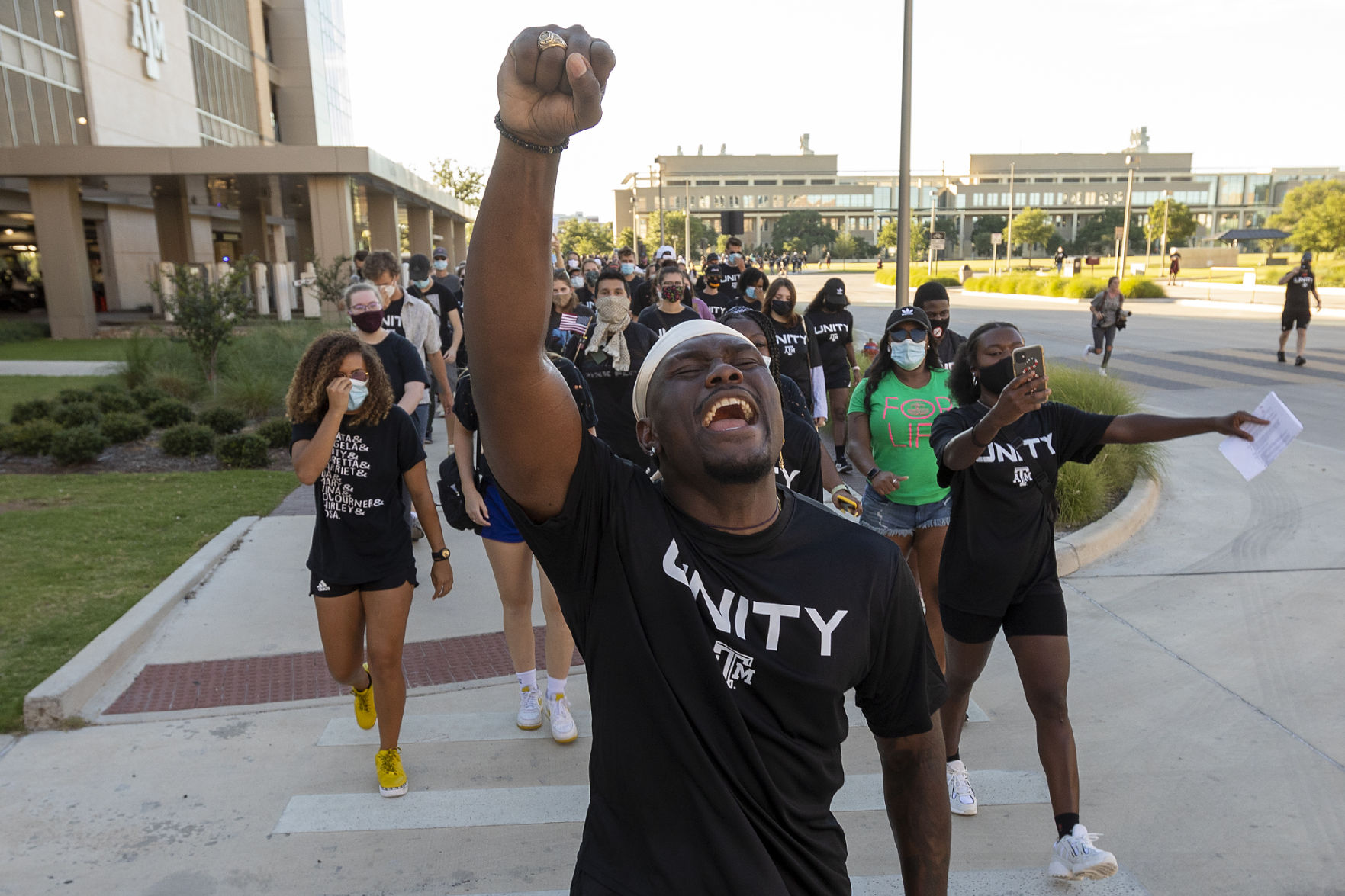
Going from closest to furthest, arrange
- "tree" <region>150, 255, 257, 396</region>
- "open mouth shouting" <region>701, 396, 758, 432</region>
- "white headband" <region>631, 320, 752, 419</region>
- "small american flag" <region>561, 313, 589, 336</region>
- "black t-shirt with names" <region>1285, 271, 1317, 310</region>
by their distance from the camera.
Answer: "open mouth shouting" <region>701, 396, 758, 432</region>
"white headband" <region>631, 320, 752, 419</region>
"small american flag" <region>561, 313, 589, 336</region>
"tree" <region>150, 255, 257, 396</region>
"black t-shirt with names" <region>1285, 271, 1317, 310</region>

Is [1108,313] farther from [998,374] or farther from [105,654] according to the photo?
[105,654]

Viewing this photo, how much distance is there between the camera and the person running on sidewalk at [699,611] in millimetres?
1714

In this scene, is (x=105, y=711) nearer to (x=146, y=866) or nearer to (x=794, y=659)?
(x=146, y=866)

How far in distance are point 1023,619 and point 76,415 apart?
39.9ft

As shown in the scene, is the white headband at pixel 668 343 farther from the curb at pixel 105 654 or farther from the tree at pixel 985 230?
the tree at pixel 985 230

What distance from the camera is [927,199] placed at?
13712 cm

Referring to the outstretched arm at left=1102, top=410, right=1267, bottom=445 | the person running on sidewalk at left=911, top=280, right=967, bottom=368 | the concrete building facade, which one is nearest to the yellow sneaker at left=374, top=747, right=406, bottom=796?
the outstretched arm at left=1102, top=410, right=1267, bottom=445

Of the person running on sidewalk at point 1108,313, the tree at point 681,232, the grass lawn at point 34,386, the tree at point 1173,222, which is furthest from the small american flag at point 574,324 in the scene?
the tree at point 681,232

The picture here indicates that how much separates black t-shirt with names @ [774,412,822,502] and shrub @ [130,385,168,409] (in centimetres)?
1142

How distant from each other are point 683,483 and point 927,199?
14432 centimetres

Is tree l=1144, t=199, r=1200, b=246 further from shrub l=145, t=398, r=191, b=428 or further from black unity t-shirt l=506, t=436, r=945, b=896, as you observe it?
black unity t-shirt l=506, t=436, r=945, b=896

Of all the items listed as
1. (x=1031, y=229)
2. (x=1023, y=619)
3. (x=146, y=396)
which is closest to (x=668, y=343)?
(x=1023, y=619)

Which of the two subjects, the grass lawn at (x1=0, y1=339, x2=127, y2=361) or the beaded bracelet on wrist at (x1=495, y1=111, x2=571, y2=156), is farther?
Result: the grass lawn at (x1=0, y1=339, x2=127, y2=361)

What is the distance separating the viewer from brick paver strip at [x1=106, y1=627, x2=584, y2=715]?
5.19 metres
